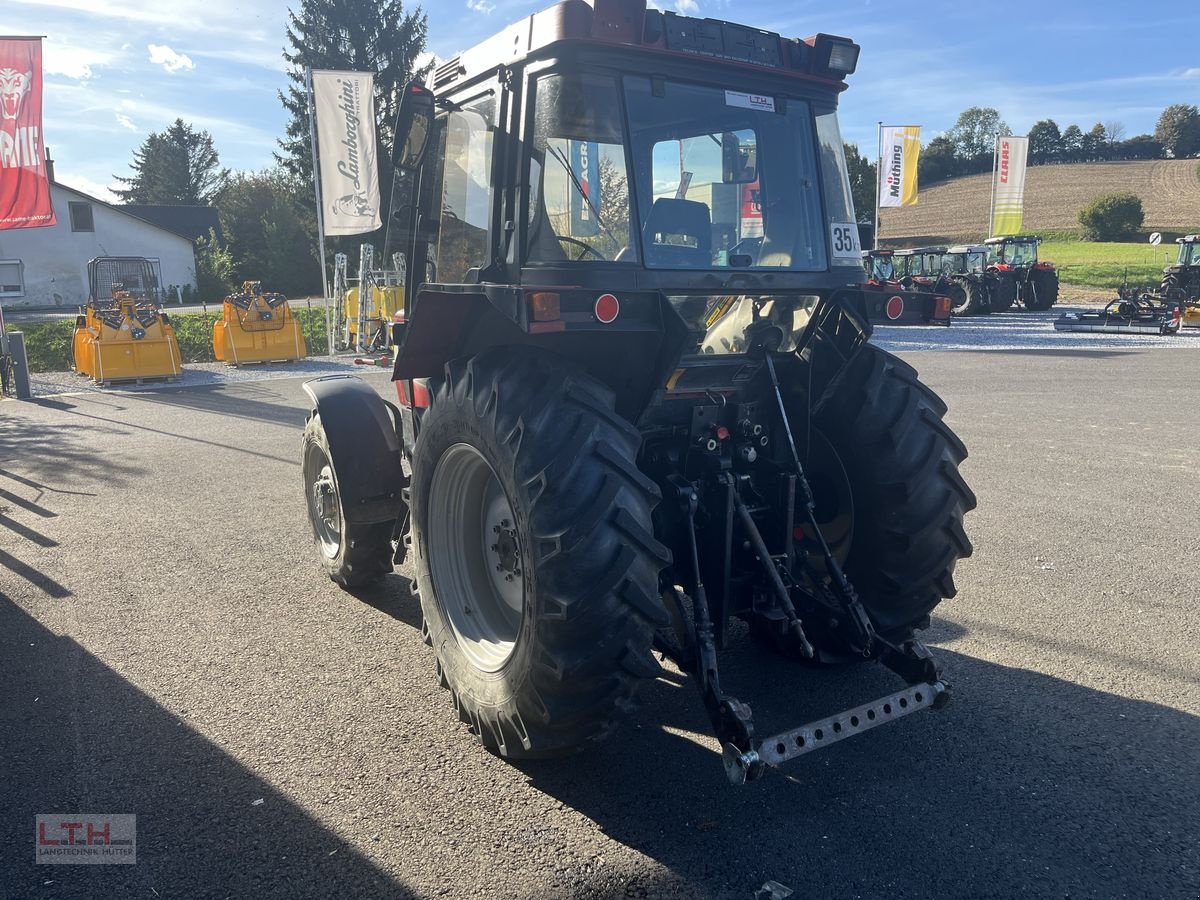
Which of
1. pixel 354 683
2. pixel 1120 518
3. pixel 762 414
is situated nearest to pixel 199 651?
pixel 354 683

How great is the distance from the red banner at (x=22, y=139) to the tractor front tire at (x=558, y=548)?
11.8m

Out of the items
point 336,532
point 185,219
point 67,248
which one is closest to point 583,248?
point 336,532

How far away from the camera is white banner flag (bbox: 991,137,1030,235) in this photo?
30.5 m

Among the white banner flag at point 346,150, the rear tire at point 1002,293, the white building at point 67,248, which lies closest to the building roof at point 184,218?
the white building at point 67,248

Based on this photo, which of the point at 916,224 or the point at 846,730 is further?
the point at 916,224

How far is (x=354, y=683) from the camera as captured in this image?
13.3ft

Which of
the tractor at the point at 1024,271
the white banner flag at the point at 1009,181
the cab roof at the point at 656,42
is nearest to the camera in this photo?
the cab roof at the point at 656,42

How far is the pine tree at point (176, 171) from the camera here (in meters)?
70.4

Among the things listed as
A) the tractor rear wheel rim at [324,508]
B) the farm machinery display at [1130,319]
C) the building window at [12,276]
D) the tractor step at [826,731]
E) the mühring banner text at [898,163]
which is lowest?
the tractor step at [826,731]

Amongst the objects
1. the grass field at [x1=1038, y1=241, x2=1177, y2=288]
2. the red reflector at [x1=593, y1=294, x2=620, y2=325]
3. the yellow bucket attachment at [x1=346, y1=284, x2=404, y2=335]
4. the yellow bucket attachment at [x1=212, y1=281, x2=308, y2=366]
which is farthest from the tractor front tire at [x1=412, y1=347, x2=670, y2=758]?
the grass field at [x1=1038, y1=241, x2=1177, y2=288]

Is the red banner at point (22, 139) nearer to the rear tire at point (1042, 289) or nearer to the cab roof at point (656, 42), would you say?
the cab roof at point (656, 42)

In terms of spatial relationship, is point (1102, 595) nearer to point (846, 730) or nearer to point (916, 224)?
point (846, 730)

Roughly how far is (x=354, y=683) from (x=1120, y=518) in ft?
18.2

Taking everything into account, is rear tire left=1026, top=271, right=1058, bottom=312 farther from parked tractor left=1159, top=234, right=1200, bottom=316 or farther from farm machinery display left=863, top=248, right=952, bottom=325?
farm machinery display left=863, top=248, right=952, bottom=325
